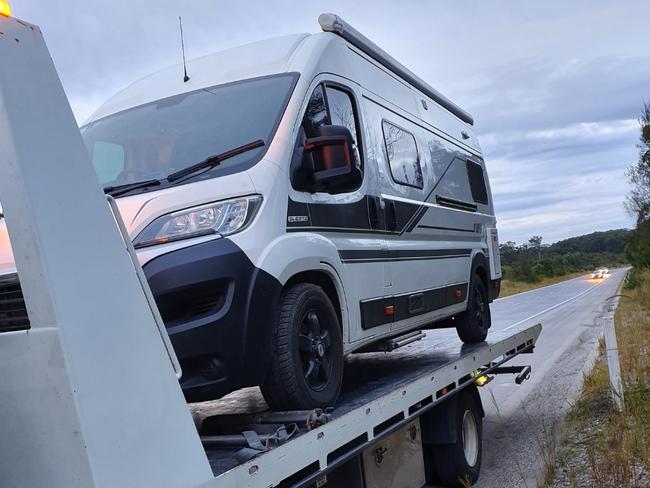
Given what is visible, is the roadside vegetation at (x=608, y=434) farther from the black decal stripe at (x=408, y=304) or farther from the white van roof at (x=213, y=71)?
the white van roof at (x=213, y=71)

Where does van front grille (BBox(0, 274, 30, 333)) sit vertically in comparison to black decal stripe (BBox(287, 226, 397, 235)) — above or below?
below

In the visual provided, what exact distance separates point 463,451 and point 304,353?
2539 mm

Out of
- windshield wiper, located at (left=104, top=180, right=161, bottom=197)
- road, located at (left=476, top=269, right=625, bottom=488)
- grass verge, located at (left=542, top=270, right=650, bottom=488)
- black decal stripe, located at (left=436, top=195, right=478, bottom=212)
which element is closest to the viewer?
windshield wiper, located at (left=104, top=180, right=161, bottom=197)

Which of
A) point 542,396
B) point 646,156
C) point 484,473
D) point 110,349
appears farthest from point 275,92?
point 646,156

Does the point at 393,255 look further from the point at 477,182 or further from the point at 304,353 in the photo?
the point at 477,182

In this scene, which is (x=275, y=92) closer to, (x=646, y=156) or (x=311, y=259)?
(x=311, y=259)

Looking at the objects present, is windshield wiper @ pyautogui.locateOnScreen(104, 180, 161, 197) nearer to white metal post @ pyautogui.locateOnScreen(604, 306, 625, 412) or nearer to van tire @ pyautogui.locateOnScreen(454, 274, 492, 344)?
van tire @ pyautogui.locateOnScreen(454, 274, 492, 344)

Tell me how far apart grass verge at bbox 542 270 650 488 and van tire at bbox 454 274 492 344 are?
53.9 inches

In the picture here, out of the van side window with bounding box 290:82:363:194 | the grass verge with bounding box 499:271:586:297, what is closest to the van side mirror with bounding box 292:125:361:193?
the van side window with bounding box 290:82:363:194

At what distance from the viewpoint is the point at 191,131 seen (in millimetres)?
4129

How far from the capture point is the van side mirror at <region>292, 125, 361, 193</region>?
12.9ft

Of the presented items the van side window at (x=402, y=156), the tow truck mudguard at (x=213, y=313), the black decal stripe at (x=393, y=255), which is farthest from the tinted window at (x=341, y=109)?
the tow truck mudguard at (x=213, y=313)

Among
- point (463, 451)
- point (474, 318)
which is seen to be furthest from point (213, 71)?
point (474, 318)

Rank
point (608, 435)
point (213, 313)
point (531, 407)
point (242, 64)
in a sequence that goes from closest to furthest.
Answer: point (213, 313)
point (242, 64)
point (608, 435)
point (531, 407)
